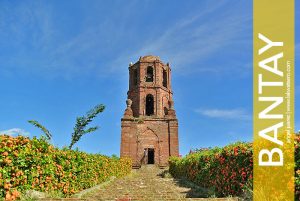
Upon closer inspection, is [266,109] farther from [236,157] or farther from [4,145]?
[4,145]

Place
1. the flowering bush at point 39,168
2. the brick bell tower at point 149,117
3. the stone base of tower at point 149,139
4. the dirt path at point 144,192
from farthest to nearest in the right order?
the brick bell tower at point 149,117 → the stone base of tower at point 149,139 → the dirt path at point 144,192 → the flowering bush at point 39,168

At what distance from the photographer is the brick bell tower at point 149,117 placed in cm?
3650

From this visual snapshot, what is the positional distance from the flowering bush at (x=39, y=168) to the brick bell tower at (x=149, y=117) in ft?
69.6

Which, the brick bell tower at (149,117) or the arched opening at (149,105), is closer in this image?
the brick bell tower at (149,117)

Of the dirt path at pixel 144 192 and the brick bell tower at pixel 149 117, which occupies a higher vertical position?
the brick bell tower at pixel 149 117

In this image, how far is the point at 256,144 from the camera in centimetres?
844

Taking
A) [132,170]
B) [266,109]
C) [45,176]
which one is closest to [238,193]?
[266,109]

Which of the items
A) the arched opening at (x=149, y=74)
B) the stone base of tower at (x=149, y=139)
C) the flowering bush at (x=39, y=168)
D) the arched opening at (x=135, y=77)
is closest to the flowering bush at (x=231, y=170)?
the flowering bush at (x=39, y=168)

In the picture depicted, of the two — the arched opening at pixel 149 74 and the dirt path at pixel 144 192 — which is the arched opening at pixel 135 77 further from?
the dirt path at pixel 144 192

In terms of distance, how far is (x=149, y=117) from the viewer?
3781 centimetres

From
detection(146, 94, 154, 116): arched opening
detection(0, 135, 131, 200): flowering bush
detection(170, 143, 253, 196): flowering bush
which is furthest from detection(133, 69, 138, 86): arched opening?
detection(0, 135, 131, 200): flowering bush

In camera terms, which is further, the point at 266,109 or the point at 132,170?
the point at 132,170

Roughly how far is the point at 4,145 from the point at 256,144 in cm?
648

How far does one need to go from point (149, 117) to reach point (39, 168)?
2812 cm
